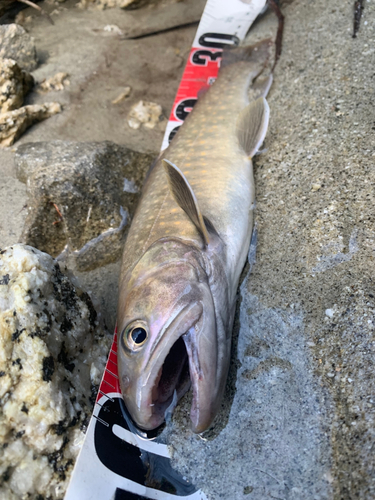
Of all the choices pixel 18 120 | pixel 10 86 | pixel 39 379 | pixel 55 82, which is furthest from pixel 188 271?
pixel 55 82

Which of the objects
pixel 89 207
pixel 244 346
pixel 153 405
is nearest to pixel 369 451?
pixel 244 346

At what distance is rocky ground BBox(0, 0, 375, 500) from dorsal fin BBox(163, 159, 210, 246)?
21.6 inches

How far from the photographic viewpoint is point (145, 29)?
4.89 meters

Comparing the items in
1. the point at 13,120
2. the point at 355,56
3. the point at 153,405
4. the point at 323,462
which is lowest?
the point at 323,462

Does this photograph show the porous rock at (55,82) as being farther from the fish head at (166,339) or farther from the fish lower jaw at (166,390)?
the fish lower jaw at (166,390)

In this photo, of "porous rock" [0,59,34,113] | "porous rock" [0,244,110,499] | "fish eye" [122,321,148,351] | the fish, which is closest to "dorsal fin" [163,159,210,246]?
the fish

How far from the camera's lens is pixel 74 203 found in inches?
121

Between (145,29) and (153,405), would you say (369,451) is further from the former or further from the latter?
(145,29)

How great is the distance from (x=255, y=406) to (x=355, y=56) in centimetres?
284

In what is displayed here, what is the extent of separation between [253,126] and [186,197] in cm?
121

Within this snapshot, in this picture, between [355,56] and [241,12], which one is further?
[241,12]

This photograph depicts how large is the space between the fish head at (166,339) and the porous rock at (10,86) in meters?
2.54

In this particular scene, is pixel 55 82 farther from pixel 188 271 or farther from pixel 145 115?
pixel 188 271

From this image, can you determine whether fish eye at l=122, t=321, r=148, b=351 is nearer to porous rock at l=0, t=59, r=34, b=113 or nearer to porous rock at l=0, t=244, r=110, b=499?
porous rock at l=0, t=244, r=110, b=499
